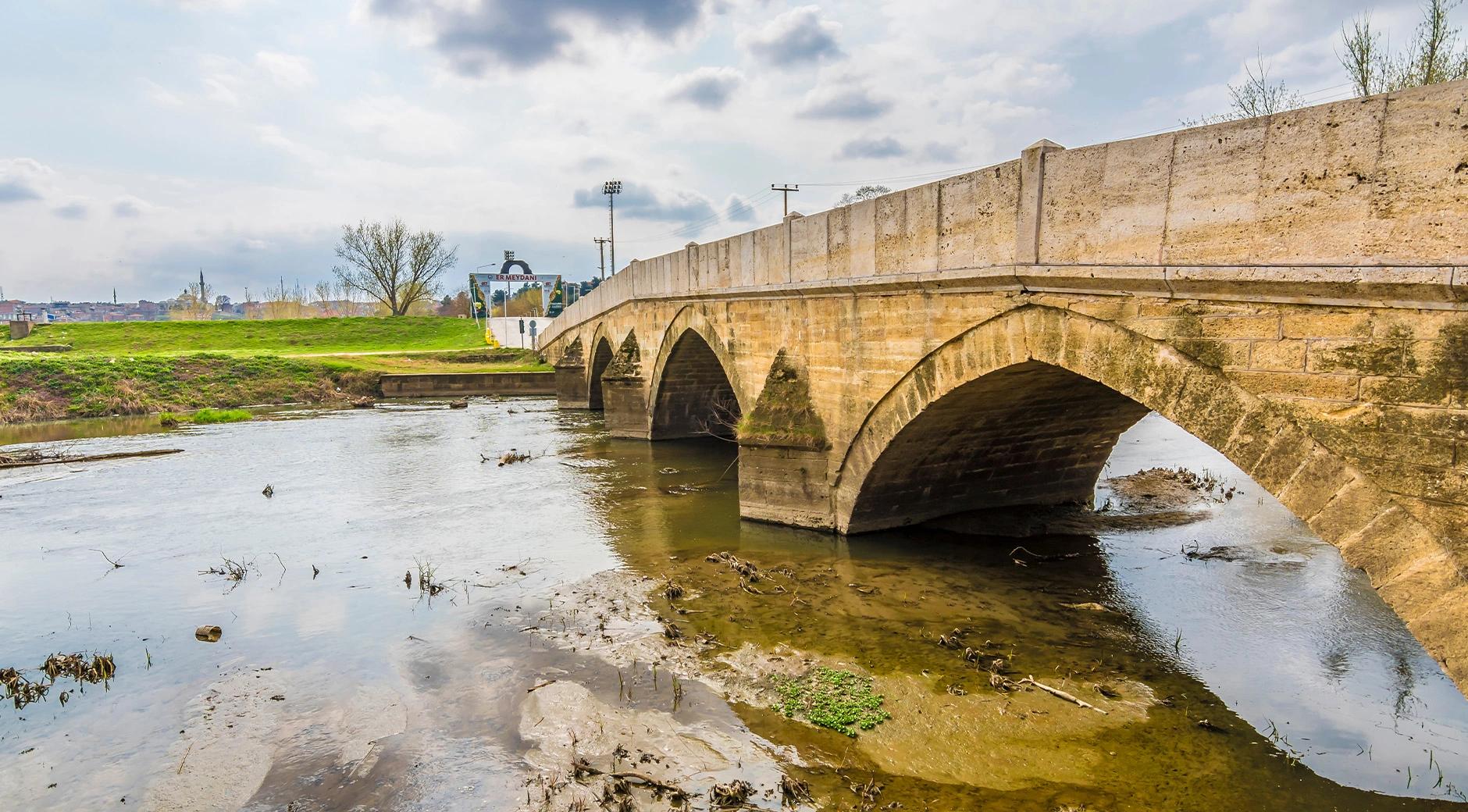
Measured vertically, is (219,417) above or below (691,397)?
below

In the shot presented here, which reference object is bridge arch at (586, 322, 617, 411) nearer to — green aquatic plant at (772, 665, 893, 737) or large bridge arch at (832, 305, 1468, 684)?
large bridge arch at (832, 305, 1468, 684)

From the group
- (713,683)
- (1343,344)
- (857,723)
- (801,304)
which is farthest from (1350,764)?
(801,304)

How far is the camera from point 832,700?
5.78 m

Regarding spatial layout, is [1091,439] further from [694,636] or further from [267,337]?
[267,337]

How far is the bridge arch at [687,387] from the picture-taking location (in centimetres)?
1528

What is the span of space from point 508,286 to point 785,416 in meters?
50.4

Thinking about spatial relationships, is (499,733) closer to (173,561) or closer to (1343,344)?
(1343,344)

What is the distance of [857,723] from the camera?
5484 millimetres

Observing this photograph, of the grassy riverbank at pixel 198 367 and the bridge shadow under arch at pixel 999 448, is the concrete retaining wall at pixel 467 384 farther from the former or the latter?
the bridge shadow under arch at pixel 999 448

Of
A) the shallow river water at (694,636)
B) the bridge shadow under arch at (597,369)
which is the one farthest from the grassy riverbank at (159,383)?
the shallow river water at (694,636)

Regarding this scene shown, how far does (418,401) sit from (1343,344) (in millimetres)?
27686

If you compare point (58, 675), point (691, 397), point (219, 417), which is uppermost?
point (691, 397)

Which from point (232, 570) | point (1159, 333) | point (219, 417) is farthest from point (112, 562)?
point (219, 417)

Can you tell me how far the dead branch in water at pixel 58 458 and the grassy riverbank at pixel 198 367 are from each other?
8.96 metres
